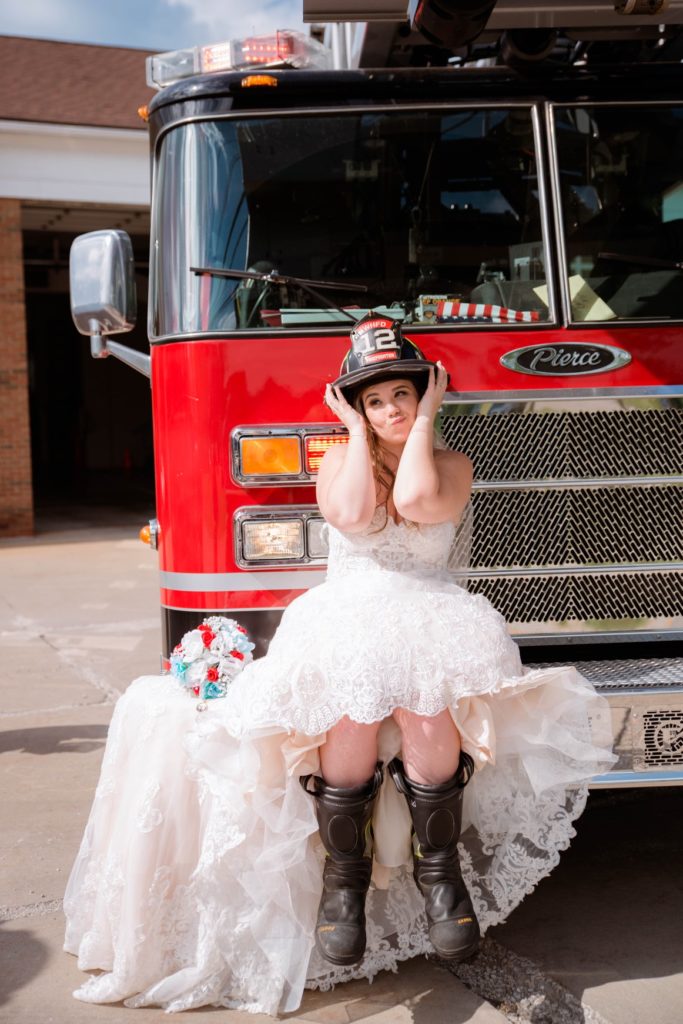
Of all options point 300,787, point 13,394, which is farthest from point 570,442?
point 13,394

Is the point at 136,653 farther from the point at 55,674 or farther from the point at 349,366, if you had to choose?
the point at 349,366

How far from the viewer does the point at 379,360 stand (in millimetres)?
3133

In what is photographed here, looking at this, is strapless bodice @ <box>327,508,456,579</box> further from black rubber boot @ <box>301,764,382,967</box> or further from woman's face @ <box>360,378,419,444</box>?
black rubber boot @ <box>301,764,382,967</box>

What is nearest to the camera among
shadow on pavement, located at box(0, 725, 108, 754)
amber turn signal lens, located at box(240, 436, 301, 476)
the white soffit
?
amber turn signal lens, located at box(240, 436, 301, 476)

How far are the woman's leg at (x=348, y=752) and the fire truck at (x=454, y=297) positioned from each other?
75 centimetres

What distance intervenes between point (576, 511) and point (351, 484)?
94 cm

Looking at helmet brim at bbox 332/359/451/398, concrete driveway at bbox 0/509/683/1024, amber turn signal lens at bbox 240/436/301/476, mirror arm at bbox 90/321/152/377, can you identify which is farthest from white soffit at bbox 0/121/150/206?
helmet brim at bbox 332/359/451/398

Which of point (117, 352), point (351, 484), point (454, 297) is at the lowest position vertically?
point (351, 484)

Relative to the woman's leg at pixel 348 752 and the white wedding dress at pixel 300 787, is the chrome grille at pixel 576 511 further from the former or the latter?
the woman's leg at pixel 348 752

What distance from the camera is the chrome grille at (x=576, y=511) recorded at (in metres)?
3.61

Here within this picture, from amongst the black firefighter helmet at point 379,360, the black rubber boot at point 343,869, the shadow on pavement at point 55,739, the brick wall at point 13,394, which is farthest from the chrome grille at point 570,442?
the brick wall at point 13,394

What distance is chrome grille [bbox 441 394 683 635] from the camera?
3.61 meters

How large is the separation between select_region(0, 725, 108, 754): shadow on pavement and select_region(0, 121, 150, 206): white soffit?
33.4ft

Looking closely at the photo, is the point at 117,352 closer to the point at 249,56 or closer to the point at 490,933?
the point at 249,56
